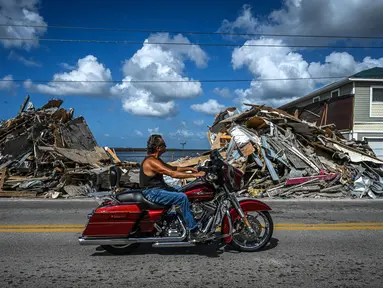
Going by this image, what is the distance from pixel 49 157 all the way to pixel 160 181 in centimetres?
1104

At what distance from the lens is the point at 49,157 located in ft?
49.2

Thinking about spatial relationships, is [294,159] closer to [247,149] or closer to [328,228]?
[247,149]

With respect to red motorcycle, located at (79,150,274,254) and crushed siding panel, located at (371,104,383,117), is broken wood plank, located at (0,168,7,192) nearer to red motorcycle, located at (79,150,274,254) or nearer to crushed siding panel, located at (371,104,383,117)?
red motorcycle, located at (79,150,274,254)

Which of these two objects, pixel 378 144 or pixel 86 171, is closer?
pixel 86 171

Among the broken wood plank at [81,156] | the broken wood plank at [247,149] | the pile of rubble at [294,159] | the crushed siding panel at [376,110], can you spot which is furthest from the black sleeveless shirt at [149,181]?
the crushed siding panel at [376,110]

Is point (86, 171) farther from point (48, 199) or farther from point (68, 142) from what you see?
point (68, 142)

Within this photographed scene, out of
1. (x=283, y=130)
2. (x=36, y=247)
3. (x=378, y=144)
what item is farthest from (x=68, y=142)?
(x=378, y=144)

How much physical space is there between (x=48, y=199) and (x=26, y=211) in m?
2.97

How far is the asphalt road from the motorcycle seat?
31.3 inches

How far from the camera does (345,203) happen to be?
453 inches

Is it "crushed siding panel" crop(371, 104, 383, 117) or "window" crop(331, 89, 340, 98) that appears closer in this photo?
"crushed siding panel" crop(371, 104, 383, 117)

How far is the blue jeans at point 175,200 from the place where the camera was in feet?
16.9

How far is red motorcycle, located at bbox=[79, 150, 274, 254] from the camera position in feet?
17.2

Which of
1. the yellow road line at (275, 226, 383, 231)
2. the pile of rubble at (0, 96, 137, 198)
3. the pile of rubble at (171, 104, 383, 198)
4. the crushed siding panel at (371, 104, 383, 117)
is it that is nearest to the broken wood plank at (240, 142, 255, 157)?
the pile of rubble at (171, 104, 383, 198)
